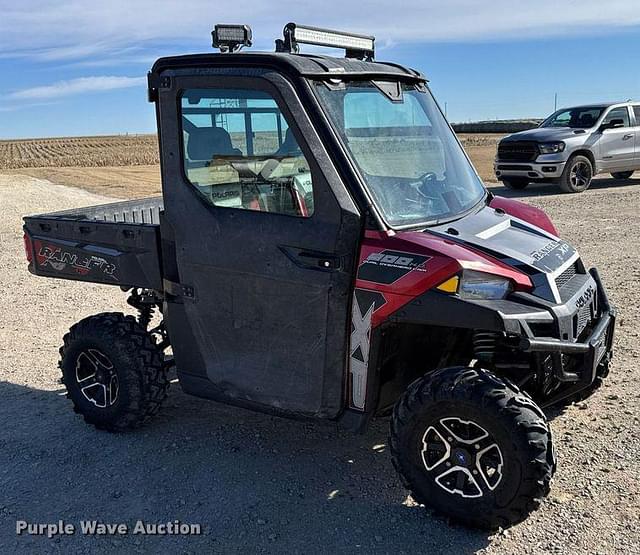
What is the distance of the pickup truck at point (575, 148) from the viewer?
1529 centimetres

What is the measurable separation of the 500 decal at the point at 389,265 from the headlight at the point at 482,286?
7.8 inches

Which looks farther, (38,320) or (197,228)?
(38,320)

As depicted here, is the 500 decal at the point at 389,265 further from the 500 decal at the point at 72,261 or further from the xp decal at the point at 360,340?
the 500 decal at the point at 72,261

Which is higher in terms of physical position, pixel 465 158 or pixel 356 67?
pixel 356 67

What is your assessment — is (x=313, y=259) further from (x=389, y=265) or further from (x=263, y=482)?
(x=263, y=482)

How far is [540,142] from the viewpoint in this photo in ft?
50.2

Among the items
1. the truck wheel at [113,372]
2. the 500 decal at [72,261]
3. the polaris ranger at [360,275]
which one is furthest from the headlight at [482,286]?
the 500 decal at [72,261]

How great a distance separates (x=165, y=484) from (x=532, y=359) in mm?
2129

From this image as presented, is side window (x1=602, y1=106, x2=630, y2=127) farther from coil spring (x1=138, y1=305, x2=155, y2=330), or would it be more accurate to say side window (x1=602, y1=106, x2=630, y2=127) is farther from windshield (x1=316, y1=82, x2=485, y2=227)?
coil spring (x1=138, y1=305, x2=155, y2=330)

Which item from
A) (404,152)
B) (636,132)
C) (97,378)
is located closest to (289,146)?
(404,152)

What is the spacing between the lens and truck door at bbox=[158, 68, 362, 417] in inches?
138

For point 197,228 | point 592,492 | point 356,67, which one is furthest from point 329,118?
point 592,492

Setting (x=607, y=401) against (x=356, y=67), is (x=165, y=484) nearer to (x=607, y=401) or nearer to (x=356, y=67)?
(x=356, y=67)

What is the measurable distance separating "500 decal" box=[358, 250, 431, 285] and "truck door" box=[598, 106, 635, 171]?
13.9 m
